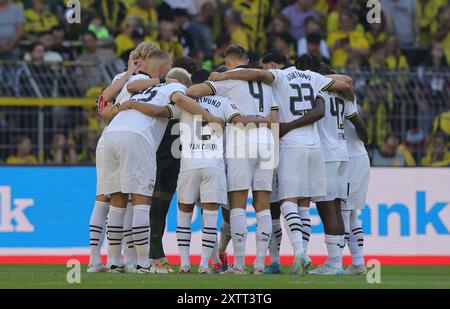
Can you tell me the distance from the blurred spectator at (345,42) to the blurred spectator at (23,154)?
5704 millimetres

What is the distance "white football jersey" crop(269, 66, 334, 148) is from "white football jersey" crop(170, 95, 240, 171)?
0.62m

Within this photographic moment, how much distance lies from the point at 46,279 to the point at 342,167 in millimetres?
3790

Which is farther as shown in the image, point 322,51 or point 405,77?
point 322,51

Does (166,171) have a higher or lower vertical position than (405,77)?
lower

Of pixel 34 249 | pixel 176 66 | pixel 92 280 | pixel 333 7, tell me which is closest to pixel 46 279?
pixel 92 280

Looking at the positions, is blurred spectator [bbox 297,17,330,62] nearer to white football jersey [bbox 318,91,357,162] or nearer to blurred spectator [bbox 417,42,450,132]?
blurred spectator [bbox 417,42,450,132]

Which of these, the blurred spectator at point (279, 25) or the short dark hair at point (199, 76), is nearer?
the short dark hair at point (199, 76)

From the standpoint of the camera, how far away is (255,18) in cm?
2158

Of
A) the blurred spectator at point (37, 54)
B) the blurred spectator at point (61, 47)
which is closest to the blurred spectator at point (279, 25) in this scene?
the blurred spectator at point (61, 47)

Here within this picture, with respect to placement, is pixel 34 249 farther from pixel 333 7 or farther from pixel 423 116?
pixel 333 7

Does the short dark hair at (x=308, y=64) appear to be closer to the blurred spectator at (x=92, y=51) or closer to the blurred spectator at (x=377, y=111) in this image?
the blurred spectator at (x=377, y=111)

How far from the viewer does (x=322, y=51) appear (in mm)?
20797

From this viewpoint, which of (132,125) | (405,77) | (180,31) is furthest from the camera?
(180,31)

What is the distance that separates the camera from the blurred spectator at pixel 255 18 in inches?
836
